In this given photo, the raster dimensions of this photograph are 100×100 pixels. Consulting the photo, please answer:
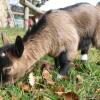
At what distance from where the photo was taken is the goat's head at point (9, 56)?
592 cm

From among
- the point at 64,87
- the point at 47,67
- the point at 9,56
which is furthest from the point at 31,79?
the point at 47,67

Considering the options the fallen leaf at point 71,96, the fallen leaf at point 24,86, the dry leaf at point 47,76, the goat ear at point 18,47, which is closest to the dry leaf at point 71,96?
the fallen leaf at point 71,96

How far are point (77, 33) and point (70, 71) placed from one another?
3.69 ft

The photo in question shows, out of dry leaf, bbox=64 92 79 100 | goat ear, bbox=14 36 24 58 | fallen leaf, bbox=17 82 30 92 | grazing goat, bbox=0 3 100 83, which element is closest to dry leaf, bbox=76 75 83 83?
grazing goat, bbox=0 3 100 83

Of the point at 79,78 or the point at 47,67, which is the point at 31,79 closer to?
the point at 79,78

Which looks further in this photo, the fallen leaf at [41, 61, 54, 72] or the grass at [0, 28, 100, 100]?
the fallen leaf at [41, 61, 54, 72]

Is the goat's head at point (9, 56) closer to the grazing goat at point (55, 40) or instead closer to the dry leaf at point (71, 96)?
the grazing goat at point (55, 40)

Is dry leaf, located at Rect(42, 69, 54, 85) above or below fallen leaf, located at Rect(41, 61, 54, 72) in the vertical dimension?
above

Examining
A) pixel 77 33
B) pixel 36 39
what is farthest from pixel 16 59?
pixel 77 33

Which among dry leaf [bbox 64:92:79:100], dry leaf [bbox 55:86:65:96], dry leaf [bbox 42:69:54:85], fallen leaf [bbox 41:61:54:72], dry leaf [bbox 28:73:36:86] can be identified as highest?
dry leaf [bbox 64:92:79:100]

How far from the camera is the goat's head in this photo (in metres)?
5.92

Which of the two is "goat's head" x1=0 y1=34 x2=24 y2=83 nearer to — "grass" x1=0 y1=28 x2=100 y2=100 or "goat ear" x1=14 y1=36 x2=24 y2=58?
"goat ear" x1=14 y1=36 x2=24 y2=58

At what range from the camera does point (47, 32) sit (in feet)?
22.9

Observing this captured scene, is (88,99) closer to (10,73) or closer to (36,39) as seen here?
(10,73)
